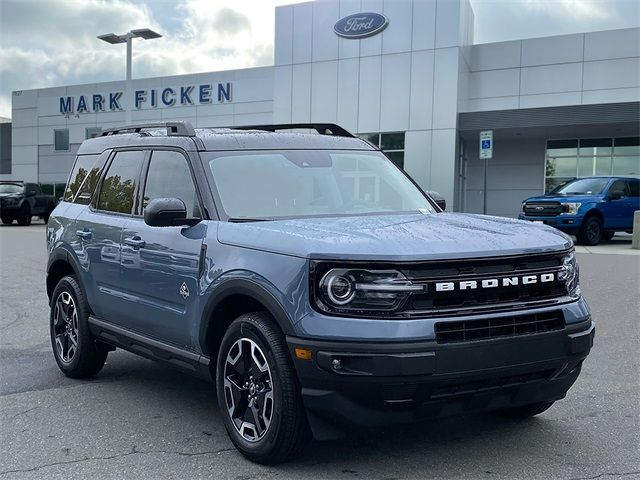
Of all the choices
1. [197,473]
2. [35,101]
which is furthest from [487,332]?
[35,101]

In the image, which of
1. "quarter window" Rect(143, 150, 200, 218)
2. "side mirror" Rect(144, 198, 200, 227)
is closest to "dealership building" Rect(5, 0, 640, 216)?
"quarter window" Rect(143, 150, 200, 218)

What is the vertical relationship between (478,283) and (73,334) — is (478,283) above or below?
above

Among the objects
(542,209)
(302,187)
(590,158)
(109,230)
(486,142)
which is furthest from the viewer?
(590,158)

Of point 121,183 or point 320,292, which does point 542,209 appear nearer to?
point 121,183

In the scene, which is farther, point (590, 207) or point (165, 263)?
point (590, 207)

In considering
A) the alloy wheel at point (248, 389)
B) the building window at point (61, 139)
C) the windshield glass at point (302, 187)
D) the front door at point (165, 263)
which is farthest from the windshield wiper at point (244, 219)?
the building window at point (61, 139)

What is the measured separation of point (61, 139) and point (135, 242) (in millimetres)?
42334

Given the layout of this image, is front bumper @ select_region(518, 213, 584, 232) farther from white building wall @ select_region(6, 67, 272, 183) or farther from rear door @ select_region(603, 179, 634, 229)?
white building wall @ select_region(6, 67, 272, 183)

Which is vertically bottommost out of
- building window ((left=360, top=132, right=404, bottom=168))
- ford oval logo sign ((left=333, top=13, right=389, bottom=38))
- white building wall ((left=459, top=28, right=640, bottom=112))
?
building window ((left=360, top=132, right=404, bottom=168))

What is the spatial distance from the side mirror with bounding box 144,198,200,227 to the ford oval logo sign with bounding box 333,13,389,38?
24638mm

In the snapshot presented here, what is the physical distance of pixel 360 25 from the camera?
27750mm

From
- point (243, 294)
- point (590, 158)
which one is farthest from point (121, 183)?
point (590, 158)

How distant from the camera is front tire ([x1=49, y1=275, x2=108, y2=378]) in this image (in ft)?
17.9

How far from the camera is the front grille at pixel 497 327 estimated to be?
3.30 m
